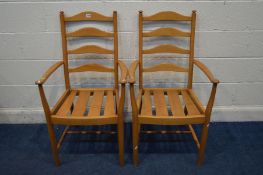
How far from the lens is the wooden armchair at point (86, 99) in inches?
64.9

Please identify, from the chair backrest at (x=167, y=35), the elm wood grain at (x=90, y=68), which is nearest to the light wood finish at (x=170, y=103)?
the chair backrest at (x=167, y=35)

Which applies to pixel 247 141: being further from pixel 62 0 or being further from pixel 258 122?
pixel 62 0

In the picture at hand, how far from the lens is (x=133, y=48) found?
2.09 metres

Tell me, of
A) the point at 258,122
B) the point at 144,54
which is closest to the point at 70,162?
the point at 144,54

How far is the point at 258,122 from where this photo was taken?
2348 millimetres

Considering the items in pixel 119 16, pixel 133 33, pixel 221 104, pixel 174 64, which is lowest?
pixel 221 104

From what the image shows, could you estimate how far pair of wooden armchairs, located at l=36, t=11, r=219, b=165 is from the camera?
1648 millimetres

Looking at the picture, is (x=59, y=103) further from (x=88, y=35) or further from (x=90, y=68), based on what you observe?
Answer: (x=88, y=35)

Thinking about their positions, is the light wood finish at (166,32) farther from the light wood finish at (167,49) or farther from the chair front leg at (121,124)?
the chair front leg at (121,124)

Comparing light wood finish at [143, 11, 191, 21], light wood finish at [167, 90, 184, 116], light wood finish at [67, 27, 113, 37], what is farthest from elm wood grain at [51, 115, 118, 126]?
light wood finish at [143, 11, 191, 21]

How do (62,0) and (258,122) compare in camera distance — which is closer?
(62,0)

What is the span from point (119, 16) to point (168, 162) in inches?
45.6

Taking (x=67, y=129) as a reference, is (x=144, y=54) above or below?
above

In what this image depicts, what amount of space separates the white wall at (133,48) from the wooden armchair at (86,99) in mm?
131
